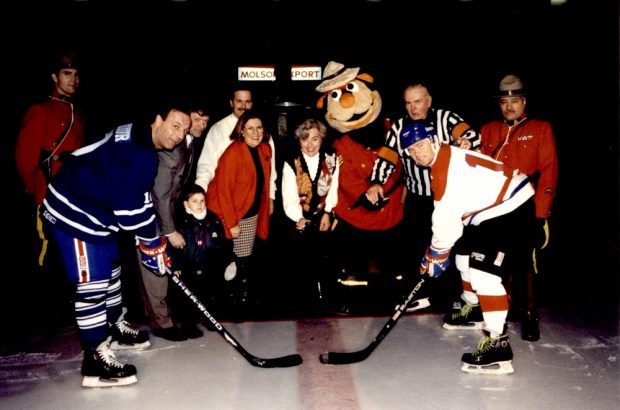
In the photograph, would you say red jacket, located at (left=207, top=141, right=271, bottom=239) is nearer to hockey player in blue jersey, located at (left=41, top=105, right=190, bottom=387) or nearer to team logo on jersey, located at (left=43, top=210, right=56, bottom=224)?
hockey player in blue jersey, located at (left=41, top=105, right=190, bottom=387)

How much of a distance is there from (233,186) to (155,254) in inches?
→ 30.7

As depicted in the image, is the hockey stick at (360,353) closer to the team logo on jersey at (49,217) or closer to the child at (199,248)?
the child at (199,248)

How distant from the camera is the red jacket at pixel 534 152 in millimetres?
2979

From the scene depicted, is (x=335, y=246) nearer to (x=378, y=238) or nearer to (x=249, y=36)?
(x=378, y=238)

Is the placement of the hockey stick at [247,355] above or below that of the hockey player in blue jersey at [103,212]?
below

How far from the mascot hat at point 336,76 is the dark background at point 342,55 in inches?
25.8

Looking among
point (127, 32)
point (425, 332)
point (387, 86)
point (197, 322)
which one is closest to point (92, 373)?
point (197, 322)

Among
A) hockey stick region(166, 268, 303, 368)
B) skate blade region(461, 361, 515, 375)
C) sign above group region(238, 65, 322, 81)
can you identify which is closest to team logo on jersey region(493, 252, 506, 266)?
skate blade region(461, 361, 515, 375)

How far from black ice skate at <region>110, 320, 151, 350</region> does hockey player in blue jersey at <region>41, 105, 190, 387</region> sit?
0.32 meters

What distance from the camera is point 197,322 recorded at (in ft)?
10.1

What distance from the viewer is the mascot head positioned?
3412mm

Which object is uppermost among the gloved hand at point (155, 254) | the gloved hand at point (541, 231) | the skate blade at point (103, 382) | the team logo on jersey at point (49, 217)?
the team logo on jersey at point (49, 217)

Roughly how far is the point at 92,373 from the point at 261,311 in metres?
1.11

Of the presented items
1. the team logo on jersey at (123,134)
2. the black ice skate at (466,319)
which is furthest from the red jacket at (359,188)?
the team logo on jersey at (123,134)
